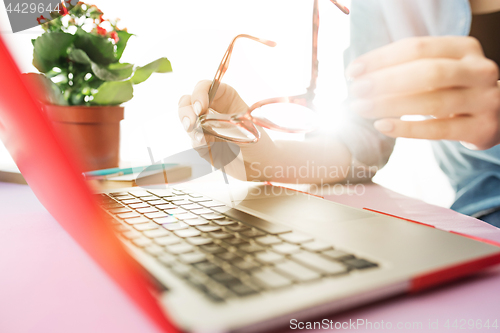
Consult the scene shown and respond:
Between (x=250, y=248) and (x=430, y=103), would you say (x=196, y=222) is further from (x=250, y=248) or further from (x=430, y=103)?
(x=430, y=103)

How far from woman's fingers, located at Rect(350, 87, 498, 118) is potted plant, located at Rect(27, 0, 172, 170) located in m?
0.49

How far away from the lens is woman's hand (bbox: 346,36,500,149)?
0.31m

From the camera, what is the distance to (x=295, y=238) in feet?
0.81

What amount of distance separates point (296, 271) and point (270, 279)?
0.02 metres

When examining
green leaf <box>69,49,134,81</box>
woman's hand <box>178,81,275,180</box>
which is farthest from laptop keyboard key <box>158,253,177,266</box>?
green leaf <box>69,49,134,81</box>

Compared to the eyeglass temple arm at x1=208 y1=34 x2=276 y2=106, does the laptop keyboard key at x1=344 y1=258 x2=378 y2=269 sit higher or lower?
lower

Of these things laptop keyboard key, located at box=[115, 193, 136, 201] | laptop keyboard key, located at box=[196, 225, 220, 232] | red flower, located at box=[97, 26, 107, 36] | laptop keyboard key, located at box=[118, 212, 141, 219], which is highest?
red flower, located at box=[97, 26, 107, 36]

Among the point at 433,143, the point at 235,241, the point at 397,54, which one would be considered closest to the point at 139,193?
the point at 235,241


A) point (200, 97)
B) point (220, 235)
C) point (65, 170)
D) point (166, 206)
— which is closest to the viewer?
point (65, 170)

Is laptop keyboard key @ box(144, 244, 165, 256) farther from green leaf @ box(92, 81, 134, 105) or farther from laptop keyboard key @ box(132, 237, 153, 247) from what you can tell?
green leaf @ box(92, 81, 134, 105)

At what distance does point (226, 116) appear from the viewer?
0.46 meters

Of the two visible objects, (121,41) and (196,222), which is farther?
(121,41)

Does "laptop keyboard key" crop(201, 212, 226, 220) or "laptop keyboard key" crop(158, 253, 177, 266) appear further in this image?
"laptop keyboard key" crop(201, 212, 226, 220)

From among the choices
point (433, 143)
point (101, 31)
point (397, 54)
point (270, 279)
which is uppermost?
point (101, 31)
